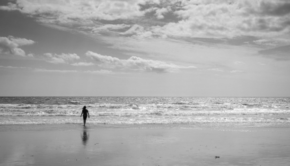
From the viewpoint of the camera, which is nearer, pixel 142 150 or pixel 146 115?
pixel 142 150

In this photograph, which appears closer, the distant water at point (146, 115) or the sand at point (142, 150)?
the sand at point (142, 150)

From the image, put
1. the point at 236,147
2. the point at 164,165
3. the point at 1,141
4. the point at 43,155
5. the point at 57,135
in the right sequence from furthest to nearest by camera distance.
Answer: the point at 57,135
the point at 1,141
the point at 236,147
the point at 43,155
the point at 164,165

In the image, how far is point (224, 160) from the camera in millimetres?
9297

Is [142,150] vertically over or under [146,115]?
over

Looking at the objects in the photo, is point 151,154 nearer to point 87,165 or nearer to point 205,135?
point 87,165

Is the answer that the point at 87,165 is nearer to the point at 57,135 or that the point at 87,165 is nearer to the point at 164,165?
the point at 164,165

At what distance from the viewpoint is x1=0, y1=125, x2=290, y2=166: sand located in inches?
360

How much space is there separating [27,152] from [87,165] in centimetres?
353

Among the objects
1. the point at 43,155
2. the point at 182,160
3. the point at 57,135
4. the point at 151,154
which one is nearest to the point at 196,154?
the point at 182,160

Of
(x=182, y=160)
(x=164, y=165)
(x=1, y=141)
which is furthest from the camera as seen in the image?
(x=1, y=141)

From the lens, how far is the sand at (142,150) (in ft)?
30.0

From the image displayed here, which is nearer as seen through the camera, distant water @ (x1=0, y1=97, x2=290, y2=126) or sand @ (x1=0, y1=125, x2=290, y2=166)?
sand @ (x1=0, y1=125, x2=290, y2=166)

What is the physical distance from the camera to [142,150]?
11.0 metres

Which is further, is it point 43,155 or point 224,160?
point 43,155
